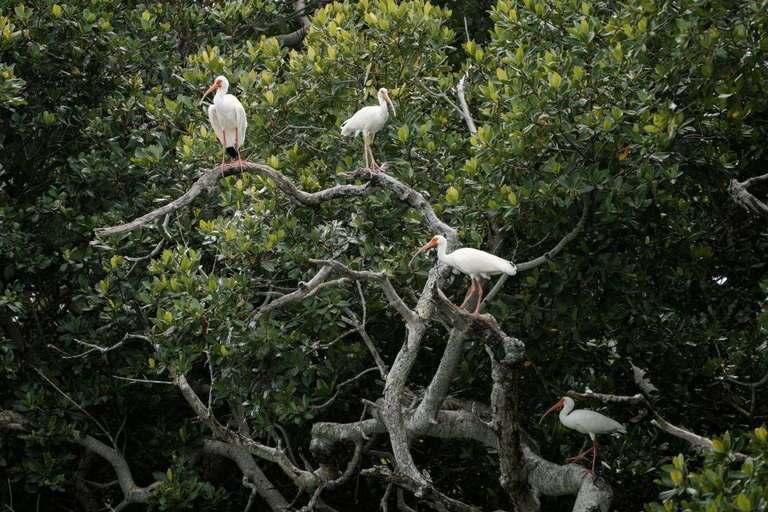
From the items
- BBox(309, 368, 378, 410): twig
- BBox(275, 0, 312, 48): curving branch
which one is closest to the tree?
BBox(309, 368, 378, 410): twig

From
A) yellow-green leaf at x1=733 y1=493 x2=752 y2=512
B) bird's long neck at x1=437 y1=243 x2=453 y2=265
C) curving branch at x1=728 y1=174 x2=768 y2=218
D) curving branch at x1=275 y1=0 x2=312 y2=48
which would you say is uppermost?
curving branch at x1=728 y1=174 x2=768 y2=218

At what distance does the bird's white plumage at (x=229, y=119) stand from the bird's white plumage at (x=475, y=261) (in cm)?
215

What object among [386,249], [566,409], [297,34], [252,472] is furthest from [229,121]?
[297,34]

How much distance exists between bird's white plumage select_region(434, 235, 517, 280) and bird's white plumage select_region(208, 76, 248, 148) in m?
2.15

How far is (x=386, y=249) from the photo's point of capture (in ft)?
25.8

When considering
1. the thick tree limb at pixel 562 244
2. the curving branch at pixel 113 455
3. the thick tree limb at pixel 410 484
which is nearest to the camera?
the thick tree limb at pixel 410 484

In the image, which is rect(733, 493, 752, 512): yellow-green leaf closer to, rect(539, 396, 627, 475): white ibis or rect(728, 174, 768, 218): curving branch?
rect(728, 174, 768, 218): curving branch

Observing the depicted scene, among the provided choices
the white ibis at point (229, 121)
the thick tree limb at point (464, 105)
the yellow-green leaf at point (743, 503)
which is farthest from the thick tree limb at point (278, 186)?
the yellow-green leaf at point (743, 503)

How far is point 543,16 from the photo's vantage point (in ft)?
27.3

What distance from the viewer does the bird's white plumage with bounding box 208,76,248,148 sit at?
26.1 ft

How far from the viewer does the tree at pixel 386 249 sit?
6988 mm

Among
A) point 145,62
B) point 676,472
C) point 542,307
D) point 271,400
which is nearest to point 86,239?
point 145,62

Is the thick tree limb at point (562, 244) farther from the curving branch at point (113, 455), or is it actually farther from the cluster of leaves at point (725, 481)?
the curving branch at point (113, 455)

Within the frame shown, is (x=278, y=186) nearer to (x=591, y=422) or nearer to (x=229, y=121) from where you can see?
(x=229, y=121)
